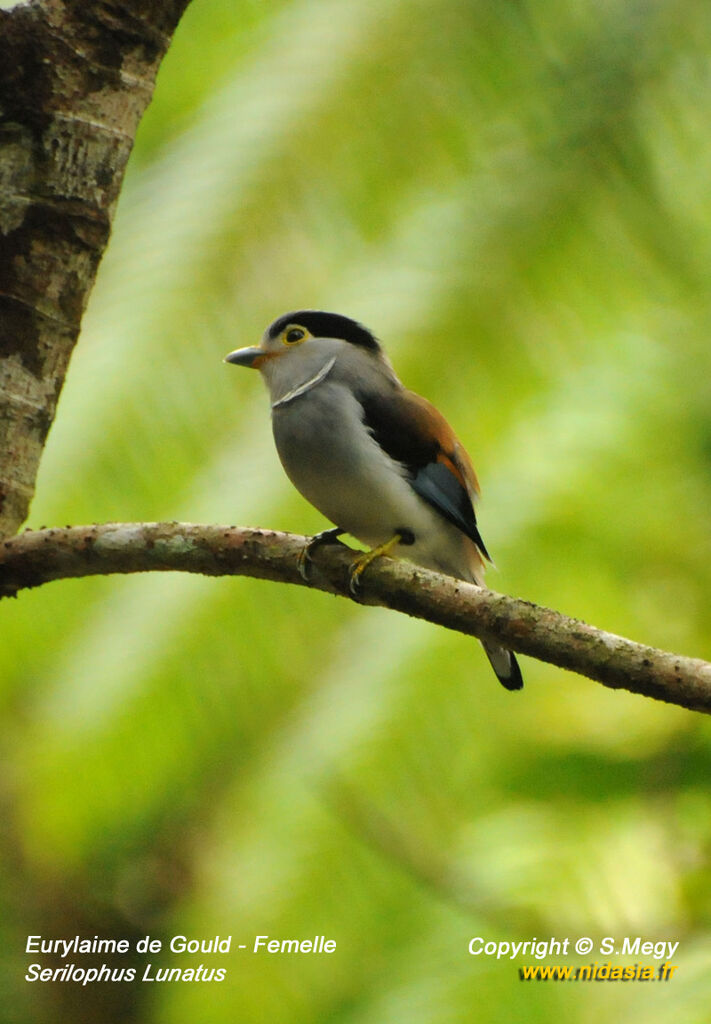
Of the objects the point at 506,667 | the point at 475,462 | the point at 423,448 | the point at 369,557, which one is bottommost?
the point at 475,462

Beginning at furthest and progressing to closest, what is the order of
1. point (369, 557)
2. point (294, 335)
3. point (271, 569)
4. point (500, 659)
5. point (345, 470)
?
point (294, 335)
point (500, 659)
point (345, 470)
point (369, 557)
point (271, 569)

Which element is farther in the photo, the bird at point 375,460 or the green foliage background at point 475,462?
the green foliage background at point 475,462

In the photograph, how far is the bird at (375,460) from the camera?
2801 millimetres

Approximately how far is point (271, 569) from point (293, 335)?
1118 mm

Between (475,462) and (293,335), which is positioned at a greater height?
(293,335)

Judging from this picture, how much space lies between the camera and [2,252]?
7.61 feet

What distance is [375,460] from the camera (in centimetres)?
281

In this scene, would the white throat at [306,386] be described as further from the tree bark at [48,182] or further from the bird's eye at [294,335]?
the tree bark at [48,182]

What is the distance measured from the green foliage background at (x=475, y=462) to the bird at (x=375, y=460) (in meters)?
1.74

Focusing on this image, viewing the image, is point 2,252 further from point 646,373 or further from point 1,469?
point 646,373

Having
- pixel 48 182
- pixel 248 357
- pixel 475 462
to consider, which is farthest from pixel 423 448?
pixel 475 462

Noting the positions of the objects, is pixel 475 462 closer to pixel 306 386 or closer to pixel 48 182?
pixel 306 386

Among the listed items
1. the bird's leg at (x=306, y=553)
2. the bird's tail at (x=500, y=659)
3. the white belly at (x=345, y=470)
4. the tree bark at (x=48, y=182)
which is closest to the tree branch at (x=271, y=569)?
the bird's leg at (x=306, y=553)

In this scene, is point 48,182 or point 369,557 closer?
point 48,182
